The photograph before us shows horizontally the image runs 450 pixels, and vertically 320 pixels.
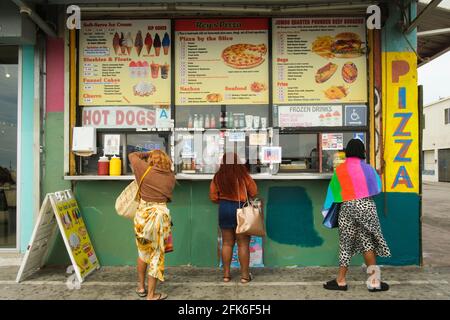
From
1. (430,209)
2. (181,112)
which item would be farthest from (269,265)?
(430,209)

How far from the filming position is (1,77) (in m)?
5.68

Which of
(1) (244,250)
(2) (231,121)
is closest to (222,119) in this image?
(2) (231,121)

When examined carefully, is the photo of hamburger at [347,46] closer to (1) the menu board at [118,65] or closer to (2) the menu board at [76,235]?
(1) the menu board at [118,65]

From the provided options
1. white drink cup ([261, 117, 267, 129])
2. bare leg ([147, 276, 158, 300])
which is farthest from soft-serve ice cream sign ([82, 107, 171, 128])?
bare leg ([147, 276, 158, 300])

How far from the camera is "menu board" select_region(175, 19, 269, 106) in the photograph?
5.34m

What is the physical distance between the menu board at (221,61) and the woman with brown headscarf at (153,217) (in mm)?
1484

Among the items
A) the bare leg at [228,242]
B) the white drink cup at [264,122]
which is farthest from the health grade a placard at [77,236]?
the white drink cup at [264,122]

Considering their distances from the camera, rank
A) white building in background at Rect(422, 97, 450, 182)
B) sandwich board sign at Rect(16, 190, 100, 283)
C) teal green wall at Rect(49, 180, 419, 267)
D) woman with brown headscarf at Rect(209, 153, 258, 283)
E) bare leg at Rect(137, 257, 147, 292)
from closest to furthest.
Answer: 1. bare leg at Rect(137, 257, 147, 292)
2. woman with brown headscarf at Rect(209, 153, 258, 283)
3. sandwich board sign at Rect(16, 190, 100, 283)
4. teal green wall at Rect(49, 180, 419, 267)
5. white building in background at Rect(422, 97, 450, 182)

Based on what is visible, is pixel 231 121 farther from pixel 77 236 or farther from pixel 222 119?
pixel 77 236

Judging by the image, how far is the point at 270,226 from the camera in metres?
5.28

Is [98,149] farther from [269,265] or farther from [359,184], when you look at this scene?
[359,184]

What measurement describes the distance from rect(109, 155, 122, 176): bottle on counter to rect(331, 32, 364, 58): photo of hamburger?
333cm

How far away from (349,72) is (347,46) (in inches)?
14.2

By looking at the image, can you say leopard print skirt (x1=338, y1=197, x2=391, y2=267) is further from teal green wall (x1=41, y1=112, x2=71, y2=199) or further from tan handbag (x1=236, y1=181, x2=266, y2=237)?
teal green wall (x1=41, y1=112, x2=71, y2=199)
